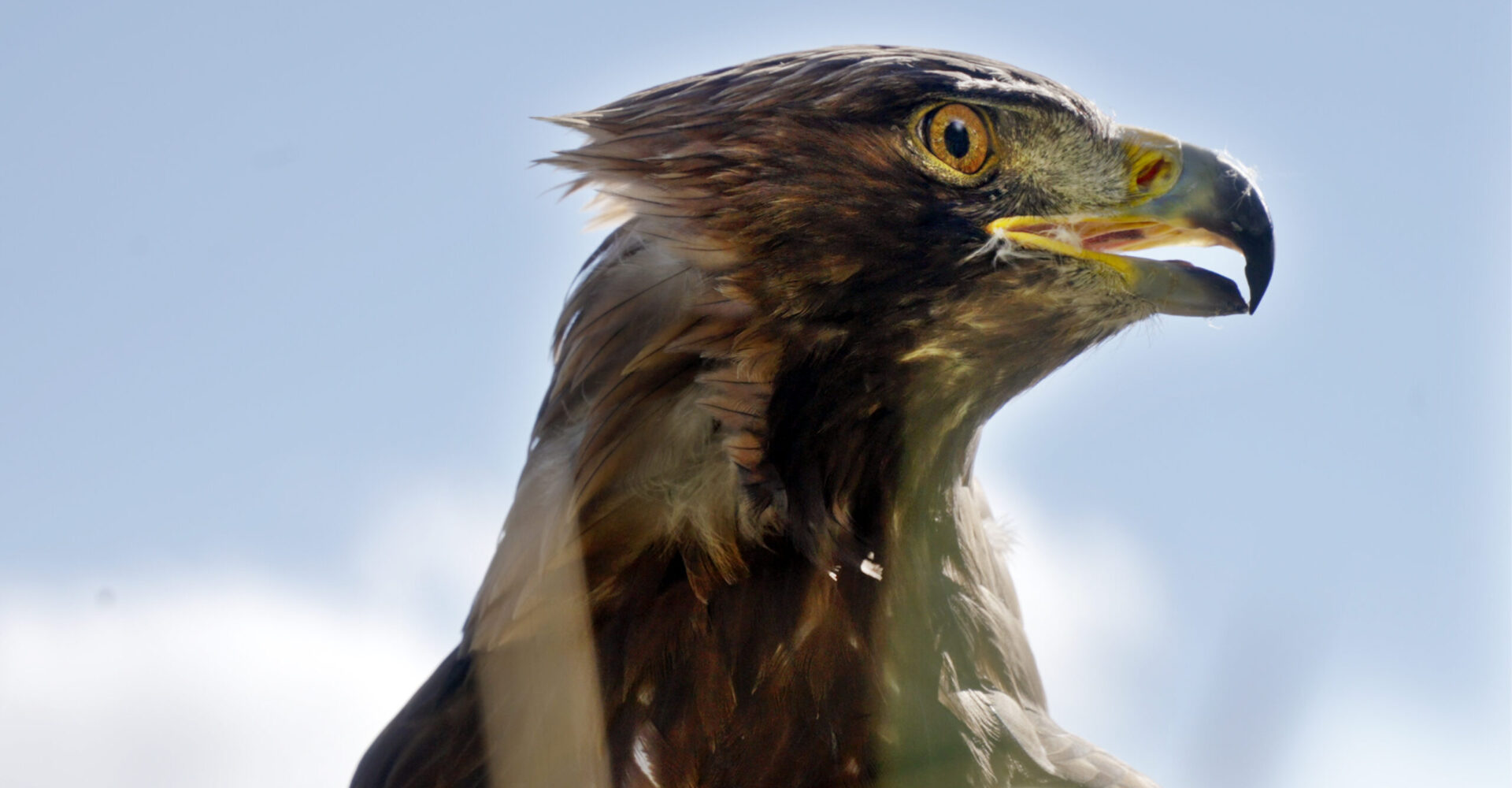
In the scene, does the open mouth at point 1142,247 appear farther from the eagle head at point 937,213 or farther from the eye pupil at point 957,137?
the eye pupil at point 957,137

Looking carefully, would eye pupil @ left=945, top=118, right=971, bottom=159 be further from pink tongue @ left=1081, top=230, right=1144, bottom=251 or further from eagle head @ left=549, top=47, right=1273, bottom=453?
pink tongue @ left=1081, top=230, right=1144, bottom=251

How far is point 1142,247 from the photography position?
10.7 feet

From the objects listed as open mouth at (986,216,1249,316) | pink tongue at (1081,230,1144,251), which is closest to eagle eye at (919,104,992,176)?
open mouth at (986,216,1249,316)

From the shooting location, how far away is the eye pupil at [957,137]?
3.22 metres

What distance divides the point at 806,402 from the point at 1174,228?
92 centimetres

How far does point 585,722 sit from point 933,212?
4.42 ft

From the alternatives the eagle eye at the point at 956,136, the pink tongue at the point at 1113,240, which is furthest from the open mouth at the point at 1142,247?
the eagle eye at the point at 956,136

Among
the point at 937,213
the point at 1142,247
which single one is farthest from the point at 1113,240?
the point at 937,213

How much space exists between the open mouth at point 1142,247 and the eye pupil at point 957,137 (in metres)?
0.19

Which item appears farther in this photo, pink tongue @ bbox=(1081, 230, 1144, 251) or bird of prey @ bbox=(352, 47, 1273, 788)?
pink tongue @ bbox=(1081, 230, 1144, 251)

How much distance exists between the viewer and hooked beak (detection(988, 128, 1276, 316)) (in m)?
3.15

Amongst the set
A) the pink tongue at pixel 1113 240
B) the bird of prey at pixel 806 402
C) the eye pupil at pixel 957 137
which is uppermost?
the eye pupil at pixel 957 137

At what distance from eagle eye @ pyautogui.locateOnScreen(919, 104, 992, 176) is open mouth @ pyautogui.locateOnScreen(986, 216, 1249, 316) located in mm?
163

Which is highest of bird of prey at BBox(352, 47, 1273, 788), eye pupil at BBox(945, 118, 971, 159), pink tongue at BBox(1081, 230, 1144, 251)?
eye pupil at BBox(945, 118, 971, 159)
